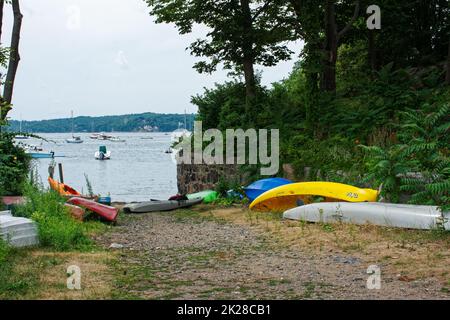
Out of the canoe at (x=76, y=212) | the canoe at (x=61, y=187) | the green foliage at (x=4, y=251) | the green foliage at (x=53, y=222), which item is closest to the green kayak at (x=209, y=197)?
the canoe at (x=61, y=187)

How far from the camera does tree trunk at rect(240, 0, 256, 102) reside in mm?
20855

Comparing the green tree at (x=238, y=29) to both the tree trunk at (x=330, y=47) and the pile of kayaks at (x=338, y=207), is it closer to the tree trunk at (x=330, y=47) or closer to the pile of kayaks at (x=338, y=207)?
the tree trunk at (x=330, y=47)

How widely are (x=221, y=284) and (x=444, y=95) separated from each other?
12.4 m

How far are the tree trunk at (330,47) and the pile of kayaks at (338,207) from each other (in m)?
7.11

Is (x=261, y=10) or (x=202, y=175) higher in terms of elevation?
(x=261, y=10)

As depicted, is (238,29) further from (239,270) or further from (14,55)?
(239,270)

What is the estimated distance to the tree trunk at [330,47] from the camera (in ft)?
68.5

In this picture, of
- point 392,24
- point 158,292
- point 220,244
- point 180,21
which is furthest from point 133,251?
point 392,24

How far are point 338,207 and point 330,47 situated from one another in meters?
10.9

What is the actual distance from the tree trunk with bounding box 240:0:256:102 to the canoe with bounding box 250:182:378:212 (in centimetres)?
778

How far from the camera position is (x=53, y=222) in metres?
10.5

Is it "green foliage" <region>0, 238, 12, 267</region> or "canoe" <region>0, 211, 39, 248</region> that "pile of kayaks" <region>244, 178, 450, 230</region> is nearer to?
"canoe" <region>0, 211, 39, 248</region>

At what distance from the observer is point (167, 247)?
33.3ft

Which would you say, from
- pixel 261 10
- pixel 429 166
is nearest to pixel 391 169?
pixel 429 166
